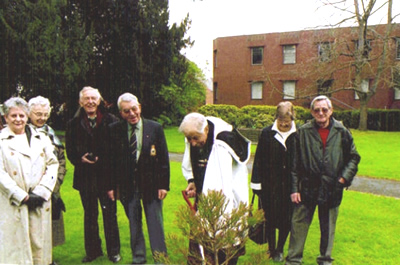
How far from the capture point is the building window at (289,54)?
125 feet

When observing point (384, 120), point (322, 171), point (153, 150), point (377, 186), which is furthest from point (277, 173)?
point (384, 120)

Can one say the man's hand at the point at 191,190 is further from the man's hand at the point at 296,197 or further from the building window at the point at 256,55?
the building window at the point at 256,55

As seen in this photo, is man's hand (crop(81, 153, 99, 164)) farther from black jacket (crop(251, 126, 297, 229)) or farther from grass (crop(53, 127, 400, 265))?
black jacket (crop(251, 126, 297, 229))

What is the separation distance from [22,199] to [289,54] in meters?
36.2

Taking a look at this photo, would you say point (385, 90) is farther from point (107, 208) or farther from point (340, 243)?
point (107, 208)

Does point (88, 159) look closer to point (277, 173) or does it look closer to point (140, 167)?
point (140, 167)

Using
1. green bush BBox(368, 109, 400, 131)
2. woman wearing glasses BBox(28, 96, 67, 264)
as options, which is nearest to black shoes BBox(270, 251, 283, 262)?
woman wearing glasses BBox(28, 96, 67, 264)

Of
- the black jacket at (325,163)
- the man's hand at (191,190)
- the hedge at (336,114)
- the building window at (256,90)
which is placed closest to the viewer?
the man's hand at (191,190)

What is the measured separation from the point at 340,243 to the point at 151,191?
10.2 feet

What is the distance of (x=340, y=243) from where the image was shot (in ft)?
20.9

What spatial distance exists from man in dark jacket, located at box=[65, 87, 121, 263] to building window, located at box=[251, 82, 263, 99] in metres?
34.6

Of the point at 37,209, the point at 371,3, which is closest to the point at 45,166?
the point at 37,209

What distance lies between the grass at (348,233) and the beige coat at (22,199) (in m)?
1.09

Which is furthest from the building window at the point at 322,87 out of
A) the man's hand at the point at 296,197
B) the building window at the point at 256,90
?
the man's hand at the point at 296,197
